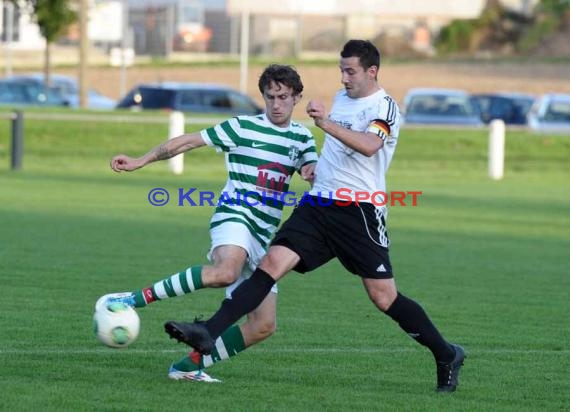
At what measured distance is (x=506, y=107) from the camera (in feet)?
135

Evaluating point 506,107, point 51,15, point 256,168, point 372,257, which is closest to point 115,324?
point 256,168

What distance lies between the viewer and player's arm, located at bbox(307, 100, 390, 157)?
7.68 meters

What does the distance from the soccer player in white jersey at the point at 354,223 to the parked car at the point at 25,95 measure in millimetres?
31524

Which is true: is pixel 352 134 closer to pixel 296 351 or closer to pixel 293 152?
pixel 293 152

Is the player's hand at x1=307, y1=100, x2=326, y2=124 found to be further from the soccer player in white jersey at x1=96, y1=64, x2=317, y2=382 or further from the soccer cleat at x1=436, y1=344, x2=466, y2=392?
the soccer cleat at x1=436, y1=344, x2=466, y2=392

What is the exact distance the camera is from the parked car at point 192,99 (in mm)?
36219

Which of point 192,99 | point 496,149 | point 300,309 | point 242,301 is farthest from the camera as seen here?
point 192,99

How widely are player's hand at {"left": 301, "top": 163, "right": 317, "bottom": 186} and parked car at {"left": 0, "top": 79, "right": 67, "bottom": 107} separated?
31318 mm

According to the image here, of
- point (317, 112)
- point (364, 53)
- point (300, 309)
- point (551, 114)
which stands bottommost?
point (551, 114)

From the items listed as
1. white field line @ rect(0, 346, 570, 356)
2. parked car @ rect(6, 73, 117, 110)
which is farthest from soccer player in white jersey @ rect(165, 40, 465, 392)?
parked car @ rect(6, 73, 117, 110)

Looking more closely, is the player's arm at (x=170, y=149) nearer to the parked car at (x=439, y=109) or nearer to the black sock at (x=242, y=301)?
the black sock at (x=242, y=301)

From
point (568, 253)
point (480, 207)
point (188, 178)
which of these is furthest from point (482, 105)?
point (568, 253)

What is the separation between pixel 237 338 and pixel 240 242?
61cm

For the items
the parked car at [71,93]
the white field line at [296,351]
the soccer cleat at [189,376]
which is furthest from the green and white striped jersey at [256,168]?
the parked car at [71,93]
